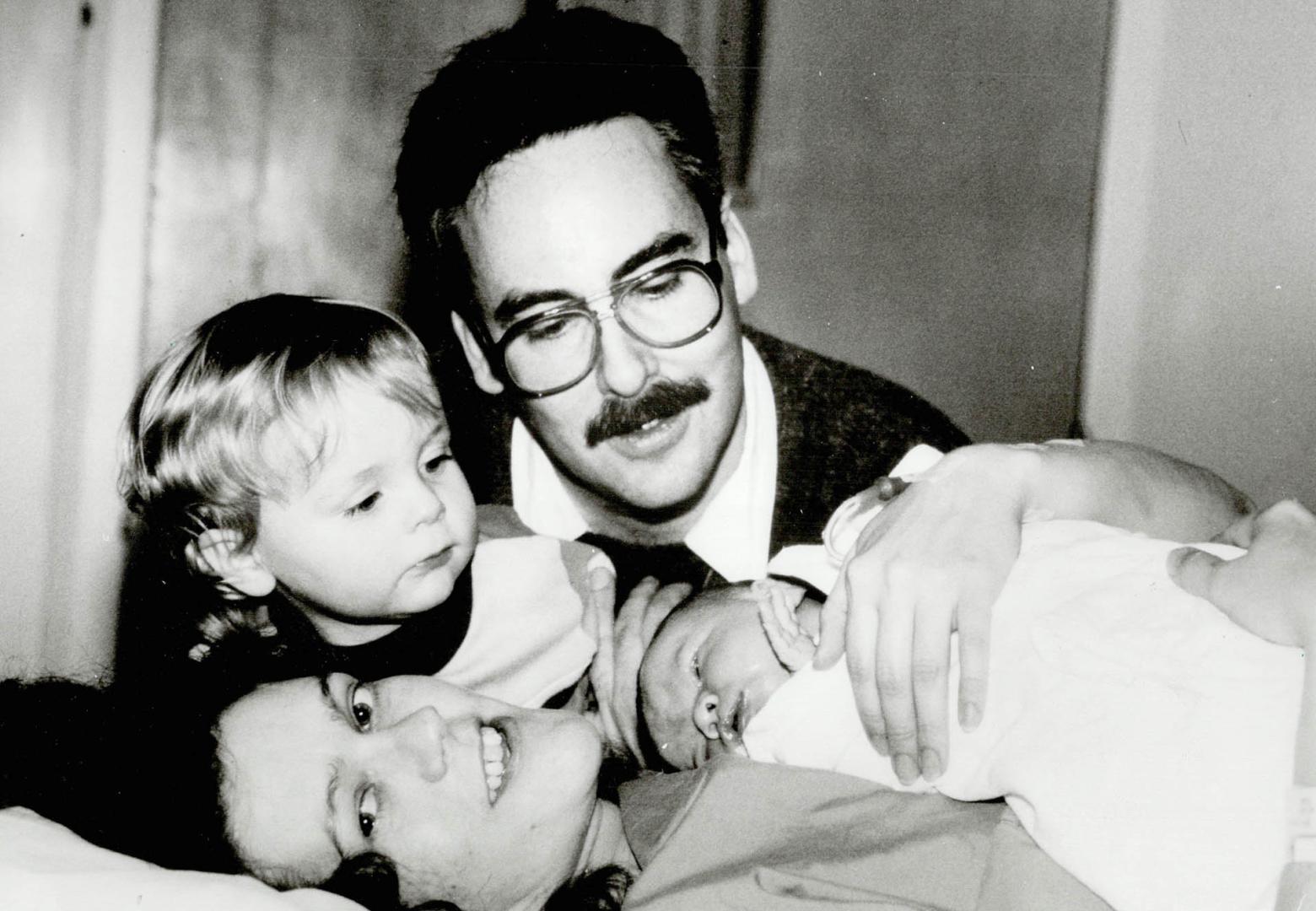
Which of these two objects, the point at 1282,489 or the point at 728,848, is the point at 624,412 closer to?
the point at 728,848

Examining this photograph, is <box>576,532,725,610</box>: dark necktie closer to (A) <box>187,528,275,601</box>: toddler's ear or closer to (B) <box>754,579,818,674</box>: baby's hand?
(B) <box>754,579,818,674</box>: baby's hand

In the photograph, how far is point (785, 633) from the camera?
1012 mm

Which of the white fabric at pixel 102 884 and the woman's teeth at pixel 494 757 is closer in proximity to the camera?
the white fabric at pixel 102 884

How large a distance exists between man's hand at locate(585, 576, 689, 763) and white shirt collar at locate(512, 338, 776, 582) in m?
0.09

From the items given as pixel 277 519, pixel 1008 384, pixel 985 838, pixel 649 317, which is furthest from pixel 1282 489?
pixel 277 519

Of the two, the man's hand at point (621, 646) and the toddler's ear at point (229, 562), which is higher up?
the toddler's ear at point (229, 562)

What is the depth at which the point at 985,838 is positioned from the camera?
846 mm

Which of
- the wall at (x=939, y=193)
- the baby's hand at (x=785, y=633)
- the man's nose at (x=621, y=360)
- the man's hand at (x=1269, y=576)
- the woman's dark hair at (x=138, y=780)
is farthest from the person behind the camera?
the wall at (x=939, y=193)

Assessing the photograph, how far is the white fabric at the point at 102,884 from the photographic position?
746mm

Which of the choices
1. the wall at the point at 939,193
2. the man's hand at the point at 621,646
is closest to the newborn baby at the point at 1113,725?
the man's hand at the point at 621,646

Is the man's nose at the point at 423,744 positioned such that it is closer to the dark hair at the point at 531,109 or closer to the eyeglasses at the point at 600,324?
the eyeglasses at the point at 600,324

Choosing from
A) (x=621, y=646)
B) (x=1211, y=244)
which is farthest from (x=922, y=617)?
(x=1211, y=244)

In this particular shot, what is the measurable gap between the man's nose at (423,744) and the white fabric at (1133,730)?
0.44 metres

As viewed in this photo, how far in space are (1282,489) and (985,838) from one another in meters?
0.72
